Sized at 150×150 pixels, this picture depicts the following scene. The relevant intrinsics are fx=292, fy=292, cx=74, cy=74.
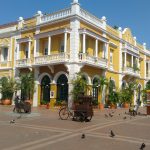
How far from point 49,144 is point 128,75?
29.1 metres

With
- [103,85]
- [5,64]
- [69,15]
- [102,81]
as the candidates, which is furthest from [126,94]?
[5,64]

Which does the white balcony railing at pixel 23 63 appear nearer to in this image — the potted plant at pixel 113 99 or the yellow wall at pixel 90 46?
the yellow wall at pixel 90 46

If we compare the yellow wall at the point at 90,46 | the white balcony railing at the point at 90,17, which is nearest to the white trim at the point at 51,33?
the white balcony railing at the point at 90,17

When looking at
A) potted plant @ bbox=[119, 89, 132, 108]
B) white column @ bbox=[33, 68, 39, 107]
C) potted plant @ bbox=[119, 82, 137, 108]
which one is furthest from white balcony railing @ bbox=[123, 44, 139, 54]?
white column @ bbox=[33, 68, 39, 107]

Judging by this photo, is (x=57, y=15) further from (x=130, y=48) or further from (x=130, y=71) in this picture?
(x=130, y=71)

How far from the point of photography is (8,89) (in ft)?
105

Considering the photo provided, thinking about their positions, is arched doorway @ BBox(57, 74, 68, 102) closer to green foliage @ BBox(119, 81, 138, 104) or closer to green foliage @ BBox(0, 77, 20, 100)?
green foliage @ BBox(0, 77, 20, 100)

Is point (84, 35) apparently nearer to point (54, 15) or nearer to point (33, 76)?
point (54, 15)

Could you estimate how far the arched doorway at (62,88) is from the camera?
28.5 meters

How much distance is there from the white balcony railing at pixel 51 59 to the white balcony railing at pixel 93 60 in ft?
4.65

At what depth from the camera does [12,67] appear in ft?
111

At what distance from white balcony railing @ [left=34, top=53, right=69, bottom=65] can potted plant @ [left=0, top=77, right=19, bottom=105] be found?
4.28 metres

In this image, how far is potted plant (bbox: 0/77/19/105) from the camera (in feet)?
105

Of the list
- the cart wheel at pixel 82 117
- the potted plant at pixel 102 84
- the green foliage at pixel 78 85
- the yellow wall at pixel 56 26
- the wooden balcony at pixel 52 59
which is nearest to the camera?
the cart wheel at pixel 82 117
